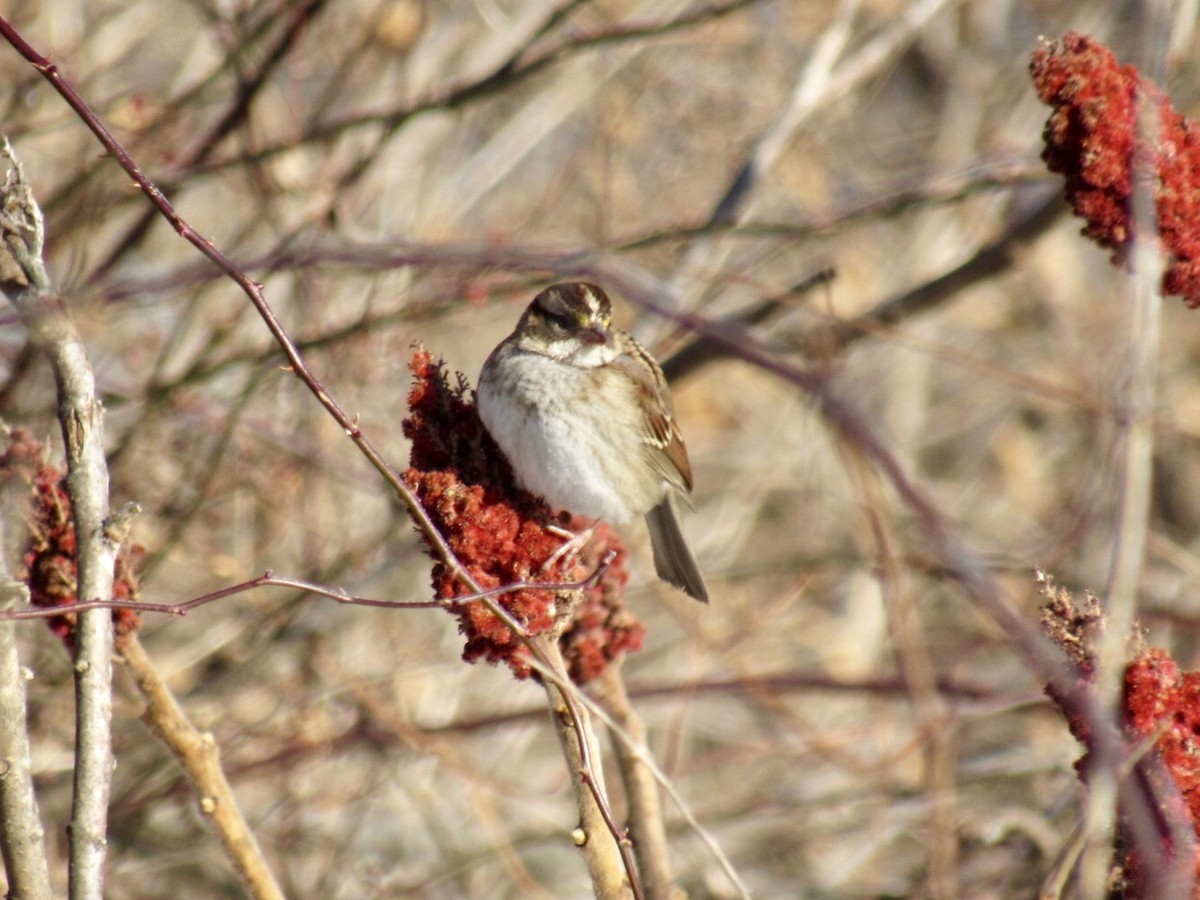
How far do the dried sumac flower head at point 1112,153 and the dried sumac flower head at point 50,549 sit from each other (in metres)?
1.72

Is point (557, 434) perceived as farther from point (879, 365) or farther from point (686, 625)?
point (879, 365)

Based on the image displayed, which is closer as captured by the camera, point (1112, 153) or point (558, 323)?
point (1112, 153)

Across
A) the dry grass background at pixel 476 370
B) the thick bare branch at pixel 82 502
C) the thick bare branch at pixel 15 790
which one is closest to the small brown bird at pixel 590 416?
the dry grass background at pixel 476 370

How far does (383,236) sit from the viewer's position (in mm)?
5348

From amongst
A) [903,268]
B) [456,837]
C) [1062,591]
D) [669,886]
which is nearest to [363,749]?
[456,837]

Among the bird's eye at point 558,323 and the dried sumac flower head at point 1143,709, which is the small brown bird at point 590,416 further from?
the dried sumac flower head at point 1143,709

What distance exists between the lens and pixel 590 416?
142 inches

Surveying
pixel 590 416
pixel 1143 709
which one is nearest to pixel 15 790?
pixel 1143 709

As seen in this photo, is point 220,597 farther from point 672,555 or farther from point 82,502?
point 672,555

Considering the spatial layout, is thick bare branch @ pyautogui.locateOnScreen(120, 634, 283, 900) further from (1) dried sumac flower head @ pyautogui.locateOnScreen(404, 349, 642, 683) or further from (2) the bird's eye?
(2) the bird's eye

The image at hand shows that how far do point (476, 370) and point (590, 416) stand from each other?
420cm

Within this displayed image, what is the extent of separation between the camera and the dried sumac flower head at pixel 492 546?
7.61 feet

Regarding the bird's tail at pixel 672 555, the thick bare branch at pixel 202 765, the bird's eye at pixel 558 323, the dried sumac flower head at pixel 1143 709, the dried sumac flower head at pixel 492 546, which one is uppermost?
the bird's eye at pixel 558 323

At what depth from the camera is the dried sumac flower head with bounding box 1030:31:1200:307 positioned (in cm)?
233
